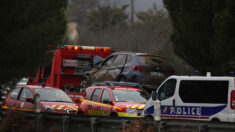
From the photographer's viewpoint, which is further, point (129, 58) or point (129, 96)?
point (129, 58)

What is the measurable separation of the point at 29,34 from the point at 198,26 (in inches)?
567

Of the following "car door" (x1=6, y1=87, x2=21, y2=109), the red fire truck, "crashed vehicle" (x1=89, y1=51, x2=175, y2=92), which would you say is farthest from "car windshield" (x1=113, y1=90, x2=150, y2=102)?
the red fire truck

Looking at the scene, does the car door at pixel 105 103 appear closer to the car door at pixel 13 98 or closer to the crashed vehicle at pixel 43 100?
the crashed vehicle at pixel 43 100

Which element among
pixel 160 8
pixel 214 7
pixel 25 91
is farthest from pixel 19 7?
pixel 160 8

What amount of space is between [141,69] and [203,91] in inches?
164

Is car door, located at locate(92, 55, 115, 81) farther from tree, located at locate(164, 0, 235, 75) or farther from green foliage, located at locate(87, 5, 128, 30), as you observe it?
green foliage, located at locate(87, 5, 128, 30)

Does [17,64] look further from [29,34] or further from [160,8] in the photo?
[160,8]

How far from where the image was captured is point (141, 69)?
1928 cm

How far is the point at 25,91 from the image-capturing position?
1966cm

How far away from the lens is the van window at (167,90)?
16.1 m

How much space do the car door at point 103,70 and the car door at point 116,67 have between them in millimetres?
247

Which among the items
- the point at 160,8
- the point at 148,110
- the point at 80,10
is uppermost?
the point at 80,10

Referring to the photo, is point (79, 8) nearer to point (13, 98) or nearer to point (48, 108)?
point (13, 98)

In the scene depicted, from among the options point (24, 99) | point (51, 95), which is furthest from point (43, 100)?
point (24, 99)
